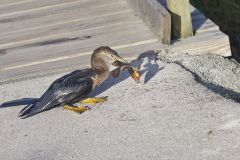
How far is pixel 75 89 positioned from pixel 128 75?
2.62 ft

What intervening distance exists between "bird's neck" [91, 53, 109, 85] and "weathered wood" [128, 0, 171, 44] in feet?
3.11

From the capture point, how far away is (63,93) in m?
5.36

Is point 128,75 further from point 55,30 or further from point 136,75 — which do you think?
point 55,30

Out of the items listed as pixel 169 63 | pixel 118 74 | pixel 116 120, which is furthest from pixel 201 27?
pixel 116 120

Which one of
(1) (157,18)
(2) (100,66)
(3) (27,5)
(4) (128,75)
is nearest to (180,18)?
(1) (157,18)

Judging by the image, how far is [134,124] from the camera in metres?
4.99

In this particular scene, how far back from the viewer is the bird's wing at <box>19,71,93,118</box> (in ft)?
17.5

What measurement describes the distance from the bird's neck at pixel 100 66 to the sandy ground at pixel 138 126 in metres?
0.19

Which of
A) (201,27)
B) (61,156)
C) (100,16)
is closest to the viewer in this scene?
Result: (61,156)

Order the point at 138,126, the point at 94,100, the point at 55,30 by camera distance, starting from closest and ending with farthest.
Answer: the point at 138,126
the point at 94,100
the point at 55,30

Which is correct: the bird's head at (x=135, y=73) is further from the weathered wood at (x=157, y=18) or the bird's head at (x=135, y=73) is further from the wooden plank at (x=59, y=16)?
the wooden plank at (x=59, y=16)

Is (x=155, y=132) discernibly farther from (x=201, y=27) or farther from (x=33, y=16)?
(x=33, y=16)

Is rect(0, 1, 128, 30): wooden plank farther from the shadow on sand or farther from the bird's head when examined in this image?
the bird's head

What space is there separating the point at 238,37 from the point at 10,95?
3652 mm
